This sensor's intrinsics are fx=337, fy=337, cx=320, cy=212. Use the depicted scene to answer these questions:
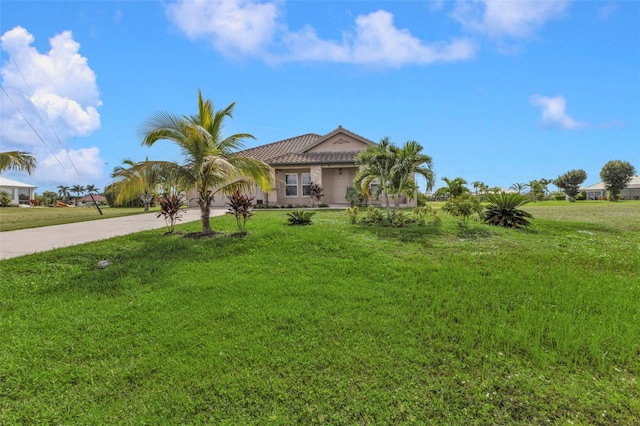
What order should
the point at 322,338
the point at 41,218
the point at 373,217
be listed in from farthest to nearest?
the point at 41,218, the point at 373,217, the point at 322,338

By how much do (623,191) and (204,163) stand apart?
230 feet

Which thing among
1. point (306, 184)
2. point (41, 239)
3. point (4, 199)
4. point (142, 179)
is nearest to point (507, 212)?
point (142, 179)

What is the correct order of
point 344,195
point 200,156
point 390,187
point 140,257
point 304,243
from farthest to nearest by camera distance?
1. point 344,195
2. point 390,187
3. point 200,156
4. point 304,243
5. point 140,257

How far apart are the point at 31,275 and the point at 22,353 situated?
3482mm

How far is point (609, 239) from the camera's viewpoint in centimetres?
1011

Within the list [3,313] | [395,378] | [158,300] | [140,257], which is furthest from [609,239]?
[3,313]

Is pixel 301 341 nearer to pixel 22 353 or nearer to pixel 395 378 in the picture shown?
pixel 395 378

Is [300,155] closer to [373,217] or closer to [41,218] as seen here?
[373,217]

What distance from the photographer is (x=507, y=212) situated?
1196 centimetres

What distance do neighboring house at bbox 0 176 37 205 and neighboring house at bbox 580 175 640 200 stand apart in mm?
77999

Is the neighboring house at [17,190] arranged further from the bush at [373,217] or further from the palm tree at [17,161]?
the bush at [373,217]

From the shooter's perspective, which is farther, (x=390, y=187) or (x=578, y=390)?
(x=390, y=187)

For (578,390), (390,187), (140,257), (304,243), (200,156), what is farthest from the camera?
(390,187)

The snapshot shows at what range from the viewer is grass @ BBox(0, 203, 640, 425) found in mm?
3186
